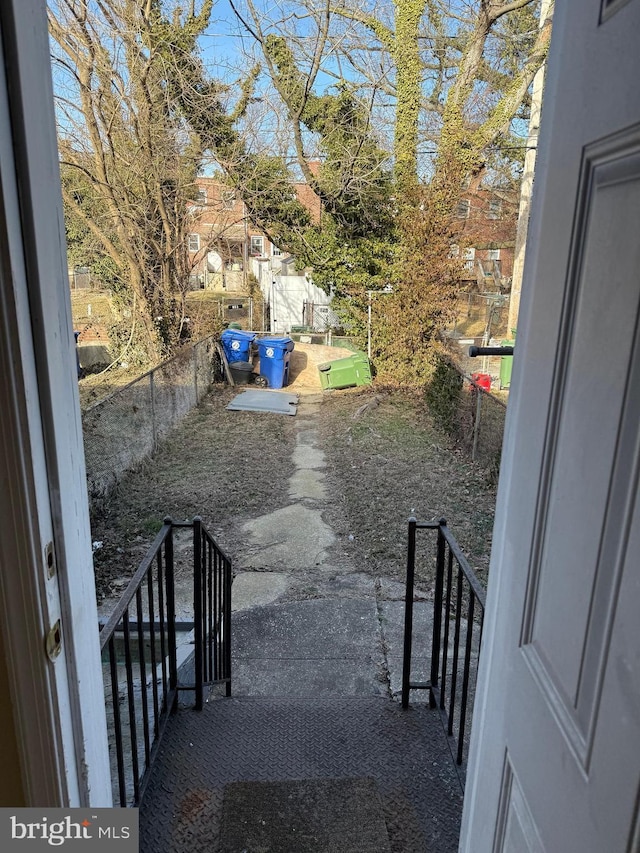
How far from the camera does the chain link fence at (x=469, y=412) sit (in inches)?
259

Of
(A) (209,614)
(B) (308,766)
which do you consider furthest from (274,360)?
(B) (308,766)

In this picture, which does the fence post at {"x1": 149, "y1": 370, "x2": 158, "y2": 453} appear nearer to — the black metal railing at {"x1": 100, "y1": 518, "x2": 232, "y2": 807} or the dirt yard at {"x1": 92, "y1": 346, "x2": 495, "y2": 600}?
the dirt yard at {"x1": 92, "y1": 346, "x2": 495, "y2": 600}

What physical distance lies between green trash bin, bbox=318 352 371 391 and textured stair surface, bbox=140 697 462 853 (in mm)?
9098

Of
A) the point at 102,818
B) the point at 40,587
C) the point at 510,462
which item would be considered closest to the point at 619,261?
the point at 510,462

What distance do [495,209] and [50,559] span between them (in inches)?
829

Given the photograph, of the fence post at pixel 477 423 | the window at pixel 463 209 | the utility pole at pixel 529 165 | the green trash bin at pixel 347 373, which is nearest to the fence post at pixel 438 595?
the fence post at pixel 477 423

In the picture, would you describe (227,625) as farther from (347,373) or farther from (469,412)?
(347,373)

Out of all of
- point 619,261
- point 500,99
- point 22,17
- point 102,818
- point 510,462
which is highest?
point 500,99

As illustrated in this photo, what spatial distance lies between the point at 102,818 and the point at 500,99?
45.5 feet

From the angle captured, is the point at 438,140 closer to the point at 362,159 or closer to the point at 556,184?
the point at 362,159

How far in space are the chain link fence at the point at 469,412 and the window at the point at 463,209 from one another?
145 inches

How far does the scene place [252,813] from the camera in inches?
74.9

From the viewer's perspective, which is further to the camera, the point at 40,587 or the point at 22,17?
the point at 40,587

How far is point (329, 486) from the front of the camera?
22.2 ft
